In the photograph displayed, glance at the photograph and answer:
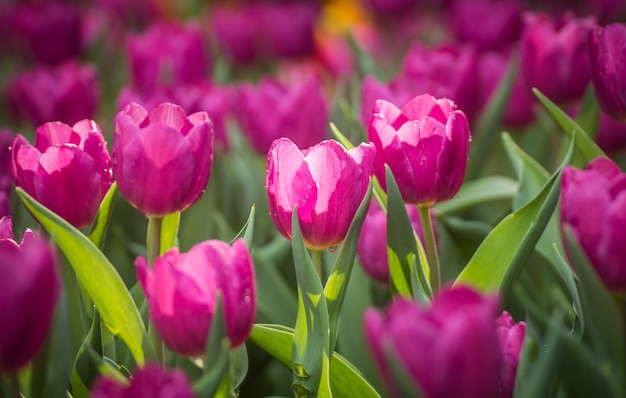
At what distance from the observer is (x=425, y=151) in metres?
0.67

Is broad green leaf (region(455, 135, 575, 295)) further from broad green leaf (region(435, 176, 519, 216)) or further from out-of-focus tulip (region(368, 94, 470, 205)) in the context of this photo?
broad green leaf (region(435, 176, 519, 216))

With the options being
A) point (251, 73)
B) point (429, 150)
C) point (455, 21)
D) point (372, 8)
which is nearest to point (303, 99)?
point (429, 150)

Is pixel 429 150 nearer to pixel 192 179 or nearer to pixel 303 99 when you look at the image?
pixel 192 179

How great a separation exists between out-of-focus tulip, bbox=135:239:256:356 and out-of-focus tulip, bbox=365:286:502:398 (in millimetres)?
117

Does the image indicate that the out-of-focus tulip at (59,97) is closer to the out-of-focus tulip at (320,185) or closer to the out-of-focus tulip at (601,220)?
the out-of-focus tulip at (320,185)

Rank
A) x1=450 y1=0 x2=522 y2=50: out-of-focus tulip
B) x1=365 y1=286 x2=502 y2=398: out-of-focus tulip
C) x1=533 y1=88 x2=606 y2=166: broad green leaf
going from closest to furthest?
1. x1=365 y1=286 x2=502 y2=398: out-of-focus tulip
2. x1=533 y1=88 x2=606 y2=166: broad green leaf
3. x1=450 y1=0 x2=522 y2=50: out-of-focus tulip

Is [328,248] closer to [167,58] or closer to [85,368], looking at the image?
[85,368]

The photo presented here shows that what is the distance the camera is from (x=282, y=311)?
843 millimetres

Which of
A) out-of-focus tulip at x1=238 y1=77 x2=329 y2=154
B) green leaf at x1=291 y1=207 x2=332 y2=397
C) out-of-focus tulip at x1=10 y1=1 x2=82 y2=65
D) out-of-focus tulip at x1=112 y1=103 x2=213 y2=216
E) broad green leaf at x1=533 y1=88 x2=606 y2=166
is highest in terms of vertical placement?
out-of-focus tulip at x1=112 y1=103 x2=213 y2=216

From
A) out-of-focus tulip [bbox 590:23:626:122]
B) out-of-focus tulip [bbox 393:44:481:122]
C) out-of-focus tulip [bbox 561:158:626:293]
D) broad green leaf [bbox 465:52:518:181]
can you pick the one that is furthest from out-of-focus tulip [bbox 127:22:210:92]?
out-of-focus tulip [bbox 561:158:626:293]

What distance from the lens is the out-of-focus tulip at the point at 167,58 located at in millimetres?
1344

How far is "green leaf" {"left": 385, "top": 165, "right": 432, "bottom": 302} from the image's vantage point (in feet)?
2.13

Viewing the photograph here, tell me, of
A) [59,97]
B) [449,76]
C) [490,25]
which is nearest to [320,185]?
[449,76]

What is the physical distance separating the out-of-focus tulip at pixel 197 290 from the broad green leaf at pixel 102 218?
0.19 meters
